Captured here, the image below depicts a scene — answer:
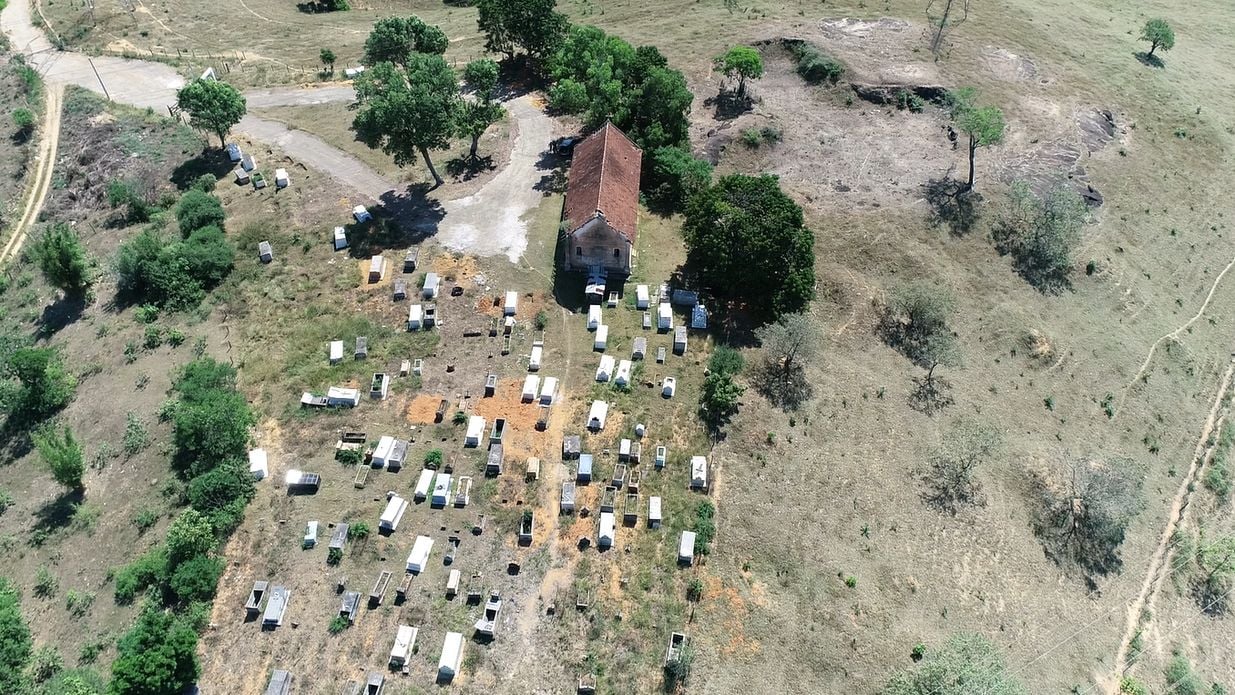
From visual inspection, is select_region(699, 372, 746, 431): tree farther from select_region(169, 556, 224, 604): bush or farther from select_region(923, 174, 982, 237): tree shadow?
select_region(169, 556, 224, 604): bush

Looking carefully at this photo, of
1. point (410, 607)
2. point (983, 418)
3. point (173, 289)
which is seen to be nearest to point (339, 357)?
point (173, 289)

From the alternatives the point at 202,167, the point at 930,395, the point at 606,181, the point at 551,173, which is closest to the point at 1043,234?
the point at 930,395

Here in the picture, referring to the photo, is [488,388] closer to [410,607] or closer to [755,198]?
[410,607]

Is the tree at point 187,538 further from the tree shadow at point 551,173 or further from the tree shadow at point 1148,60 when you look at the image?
the tree shadow at point 1148,60

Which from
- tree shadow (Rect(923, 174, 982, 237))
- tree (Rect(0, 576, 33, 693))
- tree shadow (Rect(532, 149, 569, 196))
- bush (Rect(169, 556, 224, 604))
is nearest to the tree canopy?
tree shadow (Rect(532, 149, 569, 196))

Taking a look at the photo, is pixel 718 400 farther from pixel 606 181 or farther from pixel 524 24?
pixel 524 24
